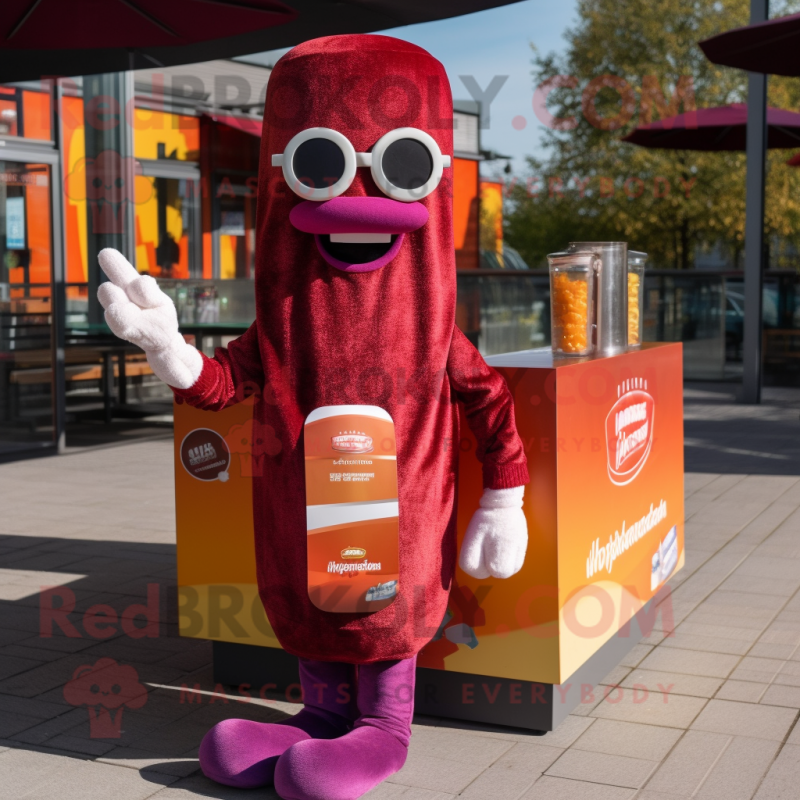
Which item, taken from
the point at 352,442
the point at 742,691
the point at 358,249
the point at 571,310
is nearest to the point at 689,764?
the point at 742,691

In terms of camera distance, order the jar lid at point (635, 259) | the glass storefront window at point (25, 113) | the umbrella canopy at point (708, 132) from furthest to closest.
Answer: the umbrella canopy at point (708, 132) → the glass storefront window at point (25, 113) → the jar lid at point (635, 259)

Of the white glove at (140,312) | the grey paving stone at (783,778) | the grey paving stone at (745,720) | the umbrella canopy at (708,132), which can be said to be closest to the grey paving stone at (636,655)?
the grey paving stone at (745,720)

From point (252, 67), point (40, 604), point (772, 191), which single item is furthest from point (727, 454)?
point (772, 191)

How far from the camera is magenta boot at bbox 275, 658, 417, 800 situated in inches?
105

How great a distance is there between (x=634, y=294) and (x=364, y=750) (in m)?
1.97

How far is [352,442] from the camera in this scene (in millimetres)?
2781

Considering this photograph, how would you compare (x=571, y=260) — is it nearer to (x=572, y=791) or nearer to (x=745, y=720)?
(x=745, y=720)

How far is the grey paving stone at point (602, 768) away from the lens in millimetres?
2824

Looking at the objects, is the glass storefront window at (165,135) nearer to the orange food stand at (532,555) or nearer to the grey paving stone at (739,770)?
the orange food stand at (532,555)

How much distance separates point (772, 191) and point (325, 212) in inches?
772

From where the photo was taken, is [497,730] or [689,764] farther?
[497,730]

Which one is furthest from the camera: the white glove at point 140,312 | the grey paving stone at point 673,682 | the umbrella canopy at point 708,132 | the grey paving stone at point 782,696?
the umbrella canopy at point 708,132

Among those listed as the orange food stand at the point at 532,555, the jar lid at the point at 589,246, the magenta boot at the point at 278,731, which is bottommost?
the magenta boot at the point at 278,731

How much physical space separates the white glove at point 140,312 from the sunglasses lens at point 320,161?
495 millimetres
